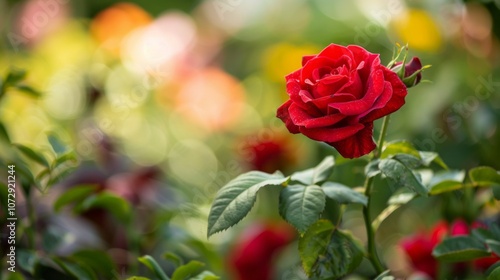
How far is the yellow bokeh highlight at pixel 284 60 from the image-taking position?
4.36 ft

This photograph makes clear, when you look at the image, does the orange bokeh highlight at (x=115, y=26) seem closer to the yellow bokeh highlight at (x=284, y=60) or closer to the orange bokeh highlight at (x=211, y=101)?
the orange bokeh highlight at (x=211, y=101)

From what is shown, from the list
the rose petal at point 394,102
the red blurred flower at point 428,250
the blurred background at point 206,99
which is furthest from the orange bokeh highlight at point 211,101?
the rose petal at point 394,102

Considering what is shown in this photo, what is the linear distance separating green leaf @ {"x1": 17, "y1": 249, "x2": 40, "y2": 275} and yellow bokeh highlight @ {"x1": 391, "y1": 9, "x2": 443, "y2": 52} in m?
0.79

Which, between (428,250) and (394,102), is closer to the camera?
(394,102)

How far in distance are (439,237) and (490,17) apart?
0.52 m

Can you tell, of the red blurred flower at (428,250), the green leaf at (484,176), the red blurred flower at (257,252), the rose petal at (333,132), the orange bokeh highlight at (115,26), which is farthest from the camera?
the orange bokeh highlight at (115,26)

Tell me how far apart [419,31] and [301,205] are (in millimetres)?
830

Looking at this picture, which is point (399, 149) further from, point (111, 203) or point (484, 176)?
point (111, 203)

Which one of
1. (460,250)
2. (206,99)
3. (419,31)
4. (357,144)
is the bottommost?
(206,99)

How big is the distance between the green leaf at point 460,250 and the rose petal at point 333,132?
0.15 metres

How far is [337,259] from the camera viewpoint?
0.51 meters

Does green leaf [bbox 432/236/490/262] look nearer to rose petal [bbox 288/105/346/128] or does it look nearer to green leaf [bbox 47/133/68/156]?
rose petal [bbox 288/105/346/128]

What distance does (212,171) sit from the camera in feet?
A: 4.12

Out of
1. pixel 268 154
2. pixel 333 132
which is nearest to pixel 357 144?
pixel 333 132
